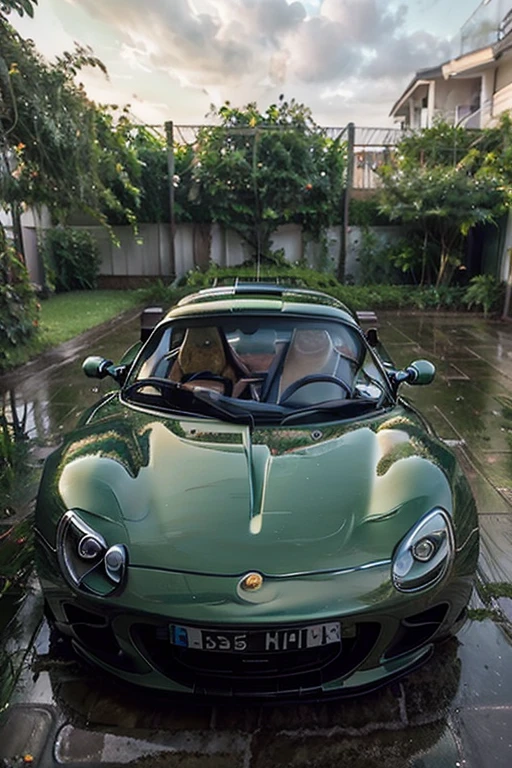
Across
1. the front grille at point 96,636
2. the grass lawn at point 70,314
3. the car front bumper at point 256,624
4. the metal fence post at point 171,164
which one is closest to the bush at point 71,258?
the grass lawn at point 70,314

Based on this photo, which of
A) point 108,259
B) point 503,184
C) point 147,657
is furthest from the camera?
point 108,259

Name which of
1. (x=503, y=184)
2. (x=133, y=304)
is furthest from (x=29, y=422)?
(x=503, y=184)

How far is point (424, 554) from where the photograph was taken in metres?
1.64

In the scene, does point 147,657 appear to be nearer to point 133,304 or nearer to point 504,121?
point 133,304

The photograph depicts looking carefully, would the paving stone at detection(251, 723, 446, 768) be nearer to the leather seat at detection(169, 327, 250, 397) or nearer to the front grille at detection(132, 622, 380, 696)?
the front grille at detection(132, 622, 380, 696)

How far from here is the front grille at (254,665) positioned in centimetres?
158

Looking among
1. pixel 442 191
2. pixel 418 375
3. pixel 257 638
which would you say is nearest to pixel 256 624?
pixel 257 638

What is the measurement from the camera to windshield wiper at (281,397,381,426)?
230 cm

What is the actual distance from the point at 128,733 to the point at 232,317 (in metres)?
1.85

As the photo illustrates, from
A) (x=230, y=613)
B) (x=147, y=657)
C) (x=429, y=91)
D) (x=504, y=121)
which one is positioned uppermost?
(x=429, y=91)

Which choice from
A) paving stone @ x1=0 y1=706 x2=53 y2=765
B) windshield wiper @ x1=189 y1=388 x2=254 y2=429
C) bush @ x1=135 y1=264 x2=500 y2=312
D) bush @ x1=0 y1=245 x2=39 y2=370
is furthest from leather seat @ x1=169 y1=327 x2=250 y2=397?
bush @ x1=135 y1=264 x2=500 y2=312

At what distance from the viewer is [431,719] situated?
1.74 meters

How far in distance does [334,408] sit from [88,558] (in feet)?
3.89

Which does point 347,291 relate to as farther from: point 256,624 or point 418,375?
point 256,624
